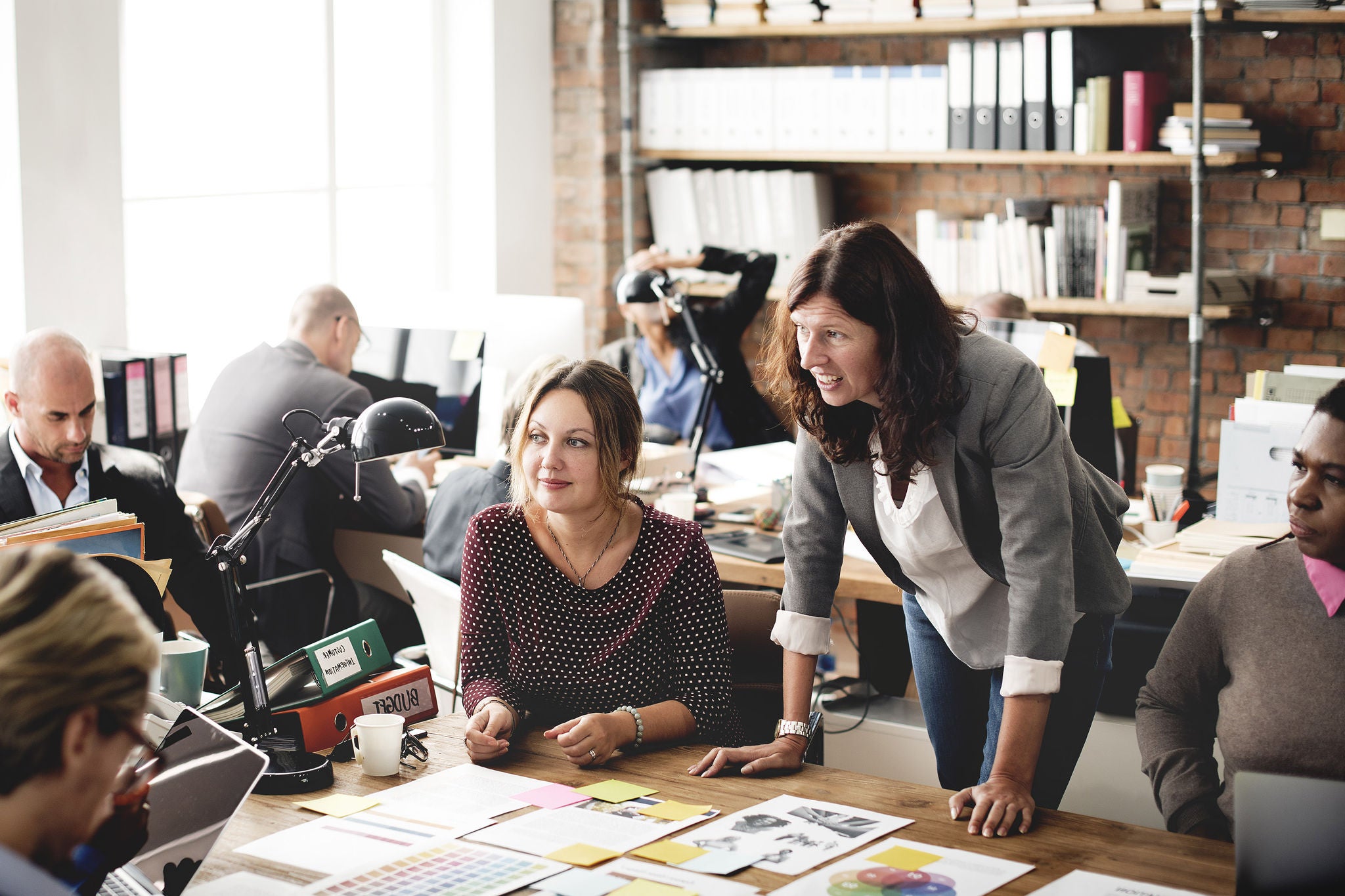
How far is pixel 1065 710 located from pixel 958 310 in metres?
0.59

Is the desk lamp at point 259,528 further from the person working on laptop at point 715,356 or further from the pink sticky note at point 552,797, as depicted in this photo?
the person working on laptop at point 715,356

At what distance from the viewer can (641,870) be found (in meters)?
1.48

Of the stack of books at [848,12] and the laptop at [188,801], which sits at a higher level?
the stack of books at [848,12]

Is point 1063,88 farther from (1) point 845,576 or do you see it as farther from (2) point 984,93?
(1) point 845,576

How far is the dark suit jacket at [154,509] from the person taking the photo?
260 cm

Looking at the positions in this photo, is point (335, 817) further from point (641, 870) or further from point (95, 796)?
point (95, 796)

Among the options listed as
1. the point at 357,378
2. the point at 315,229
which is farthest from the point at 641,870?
the point at 315,229

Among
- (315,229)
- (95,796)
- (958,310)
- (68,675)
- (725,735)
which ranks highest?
(315,229)

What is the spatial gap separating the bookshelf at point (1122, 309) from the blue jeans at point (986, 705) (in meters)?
2.45

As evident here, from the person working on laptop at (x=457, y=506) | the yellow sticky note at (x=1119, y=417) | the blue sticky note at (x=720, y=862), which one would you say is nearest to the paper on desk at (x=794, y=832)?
the blue sticky note at (x=720, y=862)

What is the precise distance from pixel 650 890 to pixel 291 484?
7.16ft

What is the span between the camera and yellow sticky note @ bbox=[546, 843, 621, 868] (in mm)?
1500

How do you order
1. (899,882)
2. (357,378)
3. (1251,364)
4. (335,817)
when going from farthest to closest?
1. (1251,364)
2. (357,378)
3. (335,817)
4. (899,882)

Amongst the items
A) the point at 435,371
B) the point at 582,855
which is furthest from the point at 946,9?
the point at 582,855
